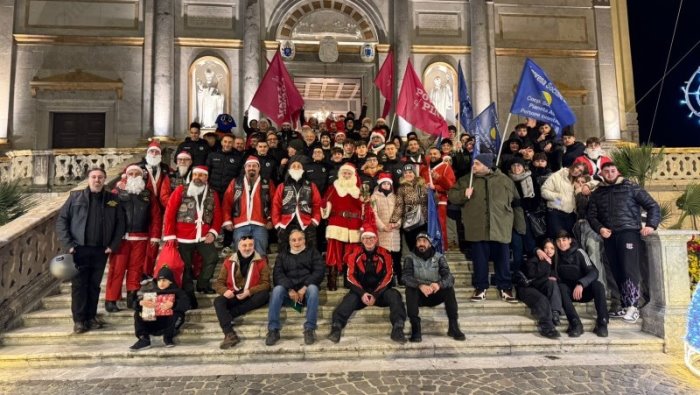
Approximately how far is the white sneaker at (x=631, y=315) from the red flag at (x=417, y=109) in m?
4.56

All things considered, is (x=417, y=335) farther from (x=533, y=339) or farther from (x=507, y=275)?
(x=507, y=275)

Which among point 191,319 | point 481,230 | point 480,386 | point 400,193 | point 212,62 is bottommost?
point 480,386

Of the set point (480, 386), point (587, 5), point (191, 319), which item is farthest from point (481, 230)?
point (587, 5)

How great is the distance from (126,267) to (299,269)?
2.55m

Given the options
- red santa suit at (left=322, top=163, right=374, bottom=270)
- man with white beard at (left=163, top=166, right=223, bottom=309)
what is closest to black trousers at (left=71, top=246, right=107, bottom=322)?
man with white beard at (left=163, top=166, right=223, bottom=309)

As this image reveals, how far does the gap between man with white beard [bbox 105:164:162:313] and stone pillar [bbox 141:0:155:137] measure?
9825mm

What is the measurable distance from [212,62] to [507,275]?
13344mm

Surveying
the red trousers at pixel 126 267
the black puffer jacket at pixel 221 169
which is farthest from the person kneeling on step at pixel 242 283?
the black puffer jacket at pixel 221 169

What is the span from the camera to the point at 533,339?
18.8 ft

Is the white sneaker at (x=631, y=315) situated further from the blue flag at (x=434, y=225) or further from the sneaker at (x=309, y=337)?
the sneaker at (x=309, y=337)

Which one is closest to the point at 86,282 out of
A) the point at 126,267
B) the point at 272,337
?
the point at 126,267

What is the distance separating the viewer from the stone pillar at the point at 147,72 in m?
15.3

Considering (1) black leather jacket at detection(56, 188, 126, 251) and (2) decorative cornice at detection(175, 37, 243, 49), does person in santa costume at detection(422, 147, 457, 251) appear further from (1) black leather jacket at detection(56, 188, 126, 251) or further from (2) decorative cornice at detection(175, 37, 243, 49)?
(2) decorative cornice at detection(175, 37, 243, 49)

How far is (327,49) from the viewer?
16.4 m
